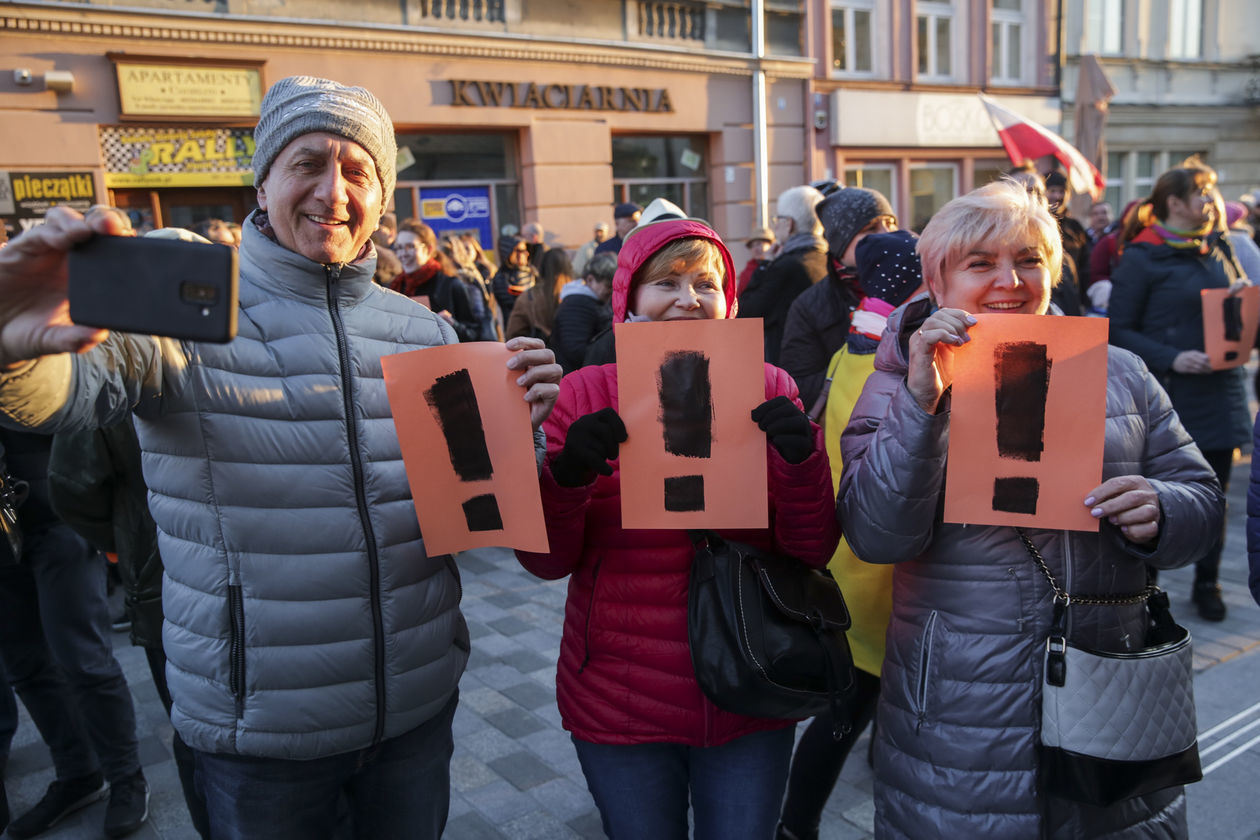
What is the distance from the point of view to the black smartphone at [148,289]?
1170 mm

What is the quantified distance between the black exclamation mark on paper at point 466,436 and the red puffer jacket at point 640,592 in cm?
11

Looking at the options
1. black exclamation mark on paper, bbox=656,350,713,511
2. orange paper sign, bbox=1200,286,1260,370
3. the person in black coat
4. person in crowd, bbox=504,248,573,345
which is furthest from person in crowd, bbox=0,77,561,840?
person in crowd, bbox=504,248,573,345

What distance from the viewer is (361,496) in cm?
181

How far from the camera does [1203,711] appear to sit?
3.53m

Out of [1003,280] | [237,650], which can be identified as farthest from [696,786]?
[1003,280]

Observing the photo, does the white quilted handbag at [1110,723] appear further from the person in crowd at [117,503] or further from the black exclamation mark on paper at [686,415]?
the person in crowd at [117,503]

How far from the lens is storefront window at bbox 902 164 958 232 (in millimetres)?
15789

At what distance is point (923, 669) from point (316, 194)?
1.51 m

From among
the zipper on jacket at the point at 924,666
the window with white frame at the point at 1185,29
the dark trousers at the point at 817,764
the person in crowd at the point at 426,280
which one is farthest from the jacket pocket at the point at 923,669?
the window with white frame at the point at 1185,29

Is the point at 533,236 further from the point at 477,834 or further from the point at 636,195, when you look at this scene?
the point at 477,834

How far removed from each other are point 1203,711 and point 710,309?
2826 mm

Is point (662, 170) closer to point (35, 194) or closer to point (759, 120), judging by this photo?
point (759, 120)

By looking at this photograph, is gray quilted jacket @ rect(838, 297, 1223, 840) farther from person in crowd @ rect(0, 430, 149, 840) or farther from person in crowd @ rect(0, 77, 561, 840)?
person in crowd @ rect(0, 430, 149, 840)

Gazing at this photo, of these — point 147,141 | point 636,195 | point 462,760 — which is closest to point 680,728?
point 462,760
